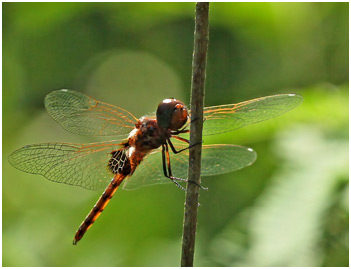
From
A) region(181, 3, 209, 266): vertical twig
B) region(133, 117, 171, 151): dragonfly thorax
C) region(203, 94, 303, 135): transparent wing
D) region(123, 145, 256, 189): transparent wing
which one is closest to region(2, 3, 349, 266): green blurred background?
region(123, 145, 256, 189): transparent wing

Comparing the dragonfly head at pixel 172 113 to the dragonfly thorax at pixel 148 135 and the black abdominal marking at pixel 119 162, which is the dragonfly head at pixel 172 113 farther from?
the black abdominal marking at pixel 119 162

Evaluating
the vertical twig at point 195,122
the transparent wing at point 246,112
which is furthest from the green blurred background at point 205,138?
the vertical twig at point 195,122

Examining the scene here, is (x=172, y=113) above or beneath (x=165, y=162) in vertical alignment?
above

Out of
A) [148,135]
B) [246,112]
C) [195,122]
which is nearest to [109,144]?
[148,135]

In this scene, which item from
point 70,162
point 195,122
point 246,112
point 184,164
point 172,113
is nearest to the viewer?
point 195,122

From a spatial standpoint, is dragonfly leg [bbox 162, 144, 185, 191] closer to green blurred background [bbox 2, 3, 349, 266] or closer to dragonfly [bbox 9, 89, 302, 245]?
dragonfly [bbox 9, 89, 302, 245]

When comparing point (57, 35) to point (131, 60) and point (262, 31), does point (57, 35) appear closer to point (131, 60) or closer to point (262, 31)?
point (131, 60)

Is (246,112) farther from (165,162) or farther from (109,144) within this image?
(109,144)
